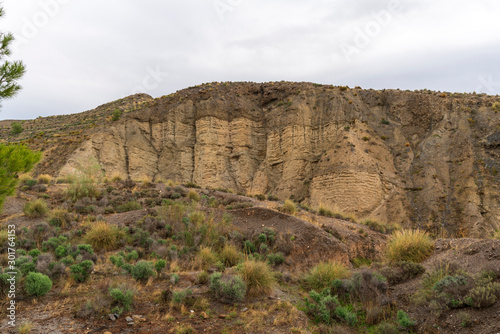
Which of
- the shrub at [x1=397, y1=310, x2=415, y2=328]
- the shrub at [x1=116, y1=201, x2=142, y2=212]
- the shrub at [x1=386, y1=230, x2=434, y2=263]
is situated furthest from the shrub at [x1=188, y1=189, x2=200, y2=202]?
the shrub at [x1=397, y1=310, x2=415, y2=328]

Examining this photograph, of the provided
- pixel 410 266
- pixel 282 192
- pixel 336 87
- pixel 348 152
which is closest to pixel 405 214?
pixel 348 152

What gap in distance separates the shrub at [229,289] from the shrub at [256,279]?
0.35 metres

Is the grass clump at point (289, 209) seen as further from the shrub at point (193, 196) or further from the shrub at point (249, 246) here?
the shrub at point (249, 246)

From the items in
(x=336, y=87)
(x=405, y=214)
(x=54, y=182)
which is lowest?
(x=405, y=214)

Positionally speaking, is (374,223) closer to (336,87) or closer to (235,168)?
(235,168)

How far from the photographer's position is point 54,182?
66.1 feet

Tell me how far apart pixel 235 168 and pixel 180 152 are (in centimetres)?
498

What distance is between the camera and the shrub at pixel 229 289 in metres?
7.50

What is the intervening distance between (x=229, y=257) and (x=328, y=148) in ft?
58.0

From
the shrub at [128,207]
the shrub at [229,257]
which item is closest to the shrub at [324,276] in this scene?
the shrub at [229,257]

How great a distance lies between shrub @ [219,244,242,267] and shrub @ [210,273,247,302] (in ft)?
9.50

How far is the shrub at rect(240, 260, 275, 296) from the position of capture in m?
8.03

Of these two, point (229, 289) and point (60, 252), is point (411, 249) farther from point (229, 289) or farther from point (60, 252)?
point (60, 252)

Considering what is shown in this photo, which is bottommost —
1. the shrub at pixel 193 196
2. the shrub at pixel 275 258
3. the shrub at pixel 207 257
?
the shrub at pixel 275 258
